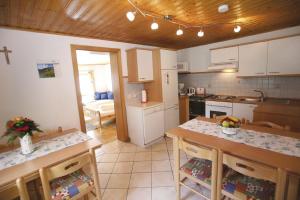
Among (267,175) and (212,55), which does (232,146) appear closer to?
(267,175)

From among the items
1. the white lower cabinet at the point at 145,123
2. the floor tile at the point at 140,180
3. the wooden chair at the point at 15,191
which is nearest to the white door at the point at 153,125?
the white lower cabinet at the point at 145,123

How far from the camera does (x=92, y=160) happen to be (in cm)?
154

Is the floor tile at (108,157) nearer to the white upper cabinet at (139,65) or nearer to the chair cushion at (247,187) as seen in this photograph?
the white upper cabinet at (139,65)

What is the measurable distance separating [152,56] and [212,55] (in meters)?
1.44

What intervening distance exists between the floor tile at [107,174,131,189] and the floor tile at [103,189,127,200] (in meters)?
0.07

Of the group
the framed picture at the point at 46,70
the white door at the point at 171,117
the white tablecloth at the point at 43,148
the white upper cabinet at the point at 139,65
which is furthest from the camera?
the white door at the point at 171,117

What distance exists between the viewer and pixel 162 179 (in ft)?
7.26

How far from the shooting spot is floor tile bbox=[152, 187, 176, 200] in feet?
6.18

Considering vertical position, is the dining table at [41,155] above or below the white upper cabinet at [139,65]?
below

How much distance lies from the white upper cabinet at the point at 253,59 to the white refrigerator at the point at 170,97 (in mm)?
1431

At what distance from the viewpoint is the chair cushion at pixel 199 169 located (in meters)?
1.53

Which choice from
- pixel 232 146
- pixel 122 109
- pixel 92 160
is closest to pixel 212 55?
pixel 122 109

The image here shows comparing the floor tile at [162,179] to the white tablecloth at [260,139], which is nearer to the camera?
the white tablecloth at [260,139]

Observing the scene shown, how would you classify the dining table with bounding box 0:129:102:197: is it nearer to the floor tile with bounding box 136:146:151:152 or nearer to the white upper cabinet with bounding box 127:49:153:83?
the floor tile with bounding box 136:146:151:152
